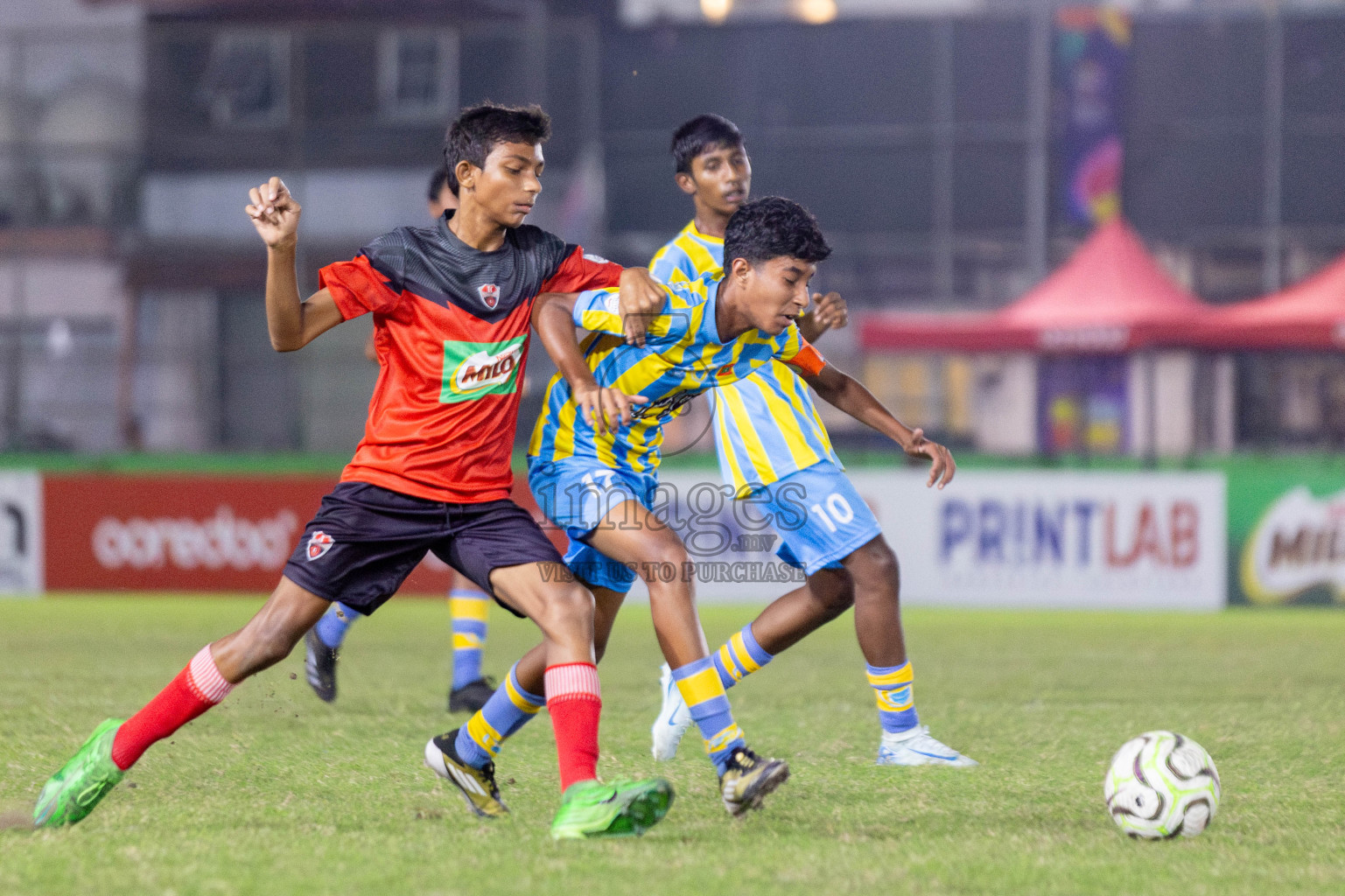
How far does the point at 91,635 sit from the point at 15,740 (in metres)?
4.40

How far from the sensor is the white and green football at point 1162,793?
154 inches

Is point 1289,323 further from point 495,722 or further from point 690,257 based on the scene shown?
point 495,722

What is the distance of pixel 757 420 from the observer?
5.20 m

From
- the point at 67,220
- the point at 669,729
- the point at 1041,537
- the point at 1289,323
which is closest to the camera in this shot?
the point at 669,729

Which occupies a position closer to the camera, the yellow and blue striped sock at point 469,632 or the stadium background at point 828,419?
the stadium background at point 828,419

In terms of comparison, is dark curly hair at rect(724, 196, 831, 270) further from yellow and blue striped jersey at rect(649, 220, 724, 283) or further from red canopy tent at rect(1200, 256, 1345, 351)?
red canopy tent at rect(1200, 256, 1345, 351)

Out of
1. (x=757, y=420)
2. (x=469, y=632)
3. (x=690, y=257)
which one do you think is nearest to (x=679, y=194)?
(x=469, y=632)

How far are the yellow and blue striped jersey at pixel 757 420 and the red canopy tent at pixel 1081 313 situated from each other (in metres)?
11.4

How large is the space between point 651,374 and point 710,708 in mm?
1003

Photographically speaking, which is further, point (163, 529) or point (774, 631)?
point (163, 529)

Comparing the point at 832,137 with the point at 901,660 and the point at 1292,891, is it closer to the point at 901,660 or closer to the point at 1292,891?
the point at 901,660

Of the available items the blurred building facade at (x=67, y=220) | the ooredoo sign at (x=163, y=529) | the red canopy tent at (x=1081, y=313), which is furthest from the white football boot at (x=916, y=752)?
the blurred building facade at (x=67, y=220)

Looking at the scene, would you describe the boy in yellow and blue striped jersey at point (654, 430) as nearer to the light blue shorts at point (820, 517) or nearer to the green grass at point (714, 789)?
the green grass at point (714, 789)

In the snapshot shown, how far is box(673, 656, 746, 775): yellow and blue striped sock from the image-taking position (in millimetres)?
4059
